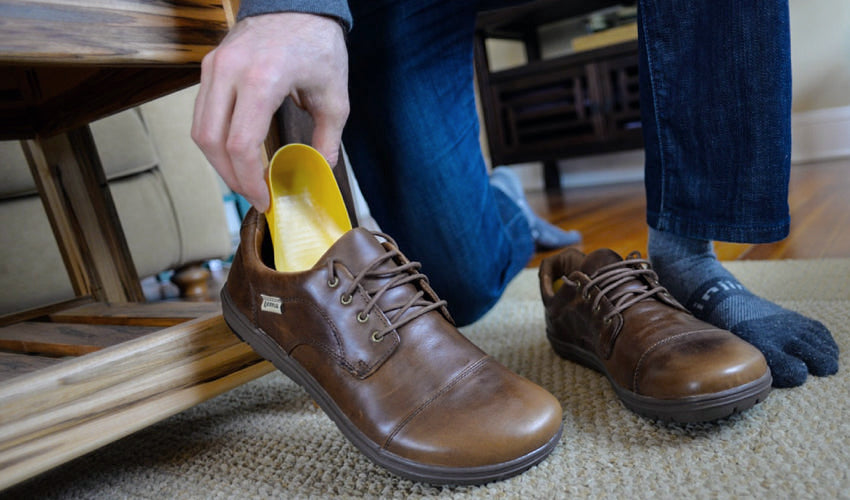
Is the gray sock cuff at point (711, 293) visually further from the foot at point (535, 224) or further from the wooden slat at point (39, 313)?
the wooden slat at point (39, 313)

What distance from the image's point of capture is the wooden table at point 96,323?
436 mm

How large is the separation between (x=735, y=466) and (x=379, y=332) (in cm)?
26

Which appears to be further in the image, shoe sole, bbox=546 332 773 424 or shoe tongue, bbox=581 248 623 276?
shoe tongue, bbox=581 248 623 276

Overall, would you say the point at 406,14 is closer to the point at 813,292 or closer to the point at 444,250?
the point at 444,250

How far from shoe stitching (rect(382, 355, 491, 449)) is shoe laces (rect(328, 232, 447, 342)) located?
6 cm

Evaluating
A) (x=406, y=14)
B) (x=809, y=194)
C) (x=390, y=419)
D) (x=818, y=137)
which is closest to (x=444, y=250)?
(x=406, y=14)

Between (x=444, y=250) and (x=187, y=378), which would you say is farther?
(x=444, y=250)

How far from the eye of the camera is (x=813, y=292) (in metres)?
0.75

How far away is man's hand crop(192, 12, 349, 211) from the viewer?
0.41 m

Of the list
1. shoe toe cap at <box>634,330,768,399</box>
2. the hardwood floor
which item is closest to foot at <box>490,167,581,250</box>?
the hardwood floor

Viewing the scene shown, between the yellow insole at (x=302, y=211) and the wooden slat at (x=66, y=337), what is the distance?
190 mm

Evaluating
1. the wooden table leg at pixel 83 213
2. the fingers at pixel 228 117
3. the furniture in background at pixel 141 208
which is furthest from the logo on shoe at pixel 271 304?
the furniture in background at pixel 141 208

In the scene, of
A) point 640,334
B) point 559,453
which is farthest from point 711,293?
point 559,453

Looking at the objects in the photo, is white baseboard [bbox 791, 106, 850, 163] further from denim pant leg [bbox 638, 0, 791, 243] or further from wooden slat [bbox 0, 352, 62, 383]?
wooden slat [bbox 0, 352, 62, 383]
